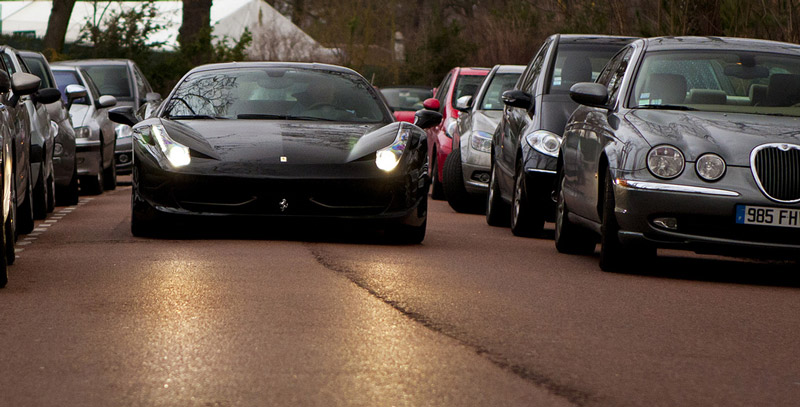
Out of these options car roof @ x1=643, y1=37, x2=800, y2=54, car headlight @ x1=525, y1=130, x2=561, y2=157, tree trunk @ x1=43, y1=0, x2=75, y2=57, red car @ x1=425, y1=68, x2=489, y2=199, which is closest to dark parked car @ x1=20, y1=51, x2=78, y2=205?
red car @ x1=425, y1=68, x2=489, y2=199

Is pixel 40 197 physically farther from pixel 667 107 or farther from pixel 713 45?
pixel 713 45

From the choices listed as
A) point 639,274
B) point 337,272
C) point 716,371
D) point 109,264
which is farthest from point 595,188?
point 716,371

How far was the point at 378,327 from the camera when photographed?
6914 mm

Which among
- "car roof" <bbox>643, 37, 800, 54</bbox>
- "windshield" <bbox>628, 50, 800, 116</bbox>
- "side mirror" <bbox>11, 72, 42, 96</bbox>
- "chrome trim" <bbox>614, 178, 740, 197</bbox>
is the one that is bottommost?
"chrome trim" <bbox>614, 178, 740, 197</bbox>

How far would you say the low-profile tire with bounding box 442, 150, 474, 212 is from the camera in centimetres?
1589

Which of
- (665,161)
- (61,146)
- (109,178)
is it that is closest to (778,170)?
(665,161)

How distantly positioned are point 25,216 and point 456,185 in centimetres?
527

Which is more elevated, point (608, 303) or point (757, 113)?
point (757, 113)

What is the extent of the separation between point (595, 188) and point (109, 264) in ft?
10.4

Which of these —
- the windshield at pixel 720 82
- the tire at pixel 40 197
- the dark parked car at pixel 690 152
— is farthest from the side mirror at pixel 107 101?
the windshield at pixel 720 82

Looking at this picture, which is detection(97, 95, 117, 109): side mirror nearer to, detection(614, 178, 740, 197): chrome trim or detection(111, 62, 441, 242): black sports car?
detection(111, 62, 441, 242): black sports car

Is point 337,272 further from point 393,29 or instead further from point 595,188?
point 393,29

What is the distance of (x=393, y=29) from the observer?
189 feet

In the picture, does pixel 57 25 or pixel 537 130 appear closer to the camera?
pixel 537 130
